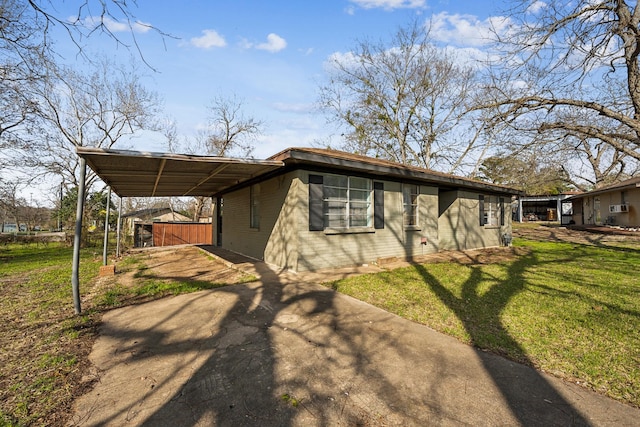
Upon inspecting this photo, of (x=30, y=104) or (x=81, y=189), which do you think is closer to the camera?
(x=81, y=189)

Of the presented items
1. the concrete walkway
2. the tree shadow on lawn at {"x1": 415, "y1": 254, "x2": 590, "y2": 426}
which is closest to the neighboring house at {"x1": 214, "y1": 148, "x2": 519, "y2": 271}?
the tree shadow on lawn at {"x1": 415, "y1": 254, "x2": 590, "y2": 426}

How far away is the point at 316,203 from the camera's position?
7.20 m

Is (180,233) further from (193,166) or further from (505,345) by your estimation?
(505,345)

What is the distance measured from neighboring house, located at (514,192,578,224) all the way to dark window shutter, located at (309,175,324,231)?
3469 cm

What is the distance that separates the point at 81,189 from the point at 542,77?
10.8 meters

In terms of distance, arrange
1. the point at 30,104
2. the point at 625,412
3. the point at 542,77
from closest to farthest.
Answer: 1. the point at 625,412
2. the point at 542,77
3. the point at 30,104

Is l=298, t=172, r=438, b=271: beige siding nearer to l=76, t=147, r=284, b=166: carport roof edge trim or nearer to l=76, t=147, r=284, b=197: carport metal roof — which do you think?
l=76, t=147, r=284, b=166: carport roof edge trim

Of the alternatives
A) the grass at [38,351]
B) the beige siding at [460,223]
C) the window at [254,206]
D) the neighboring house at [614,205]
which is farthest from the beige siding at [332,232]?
the neighboring house at [614,205]

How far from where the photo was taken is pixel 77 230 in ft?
14.4

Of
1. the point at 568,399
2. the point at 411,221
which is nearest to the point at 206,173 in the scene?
the point at 411,221

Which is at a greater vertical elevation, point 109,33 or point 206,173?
point 109,33

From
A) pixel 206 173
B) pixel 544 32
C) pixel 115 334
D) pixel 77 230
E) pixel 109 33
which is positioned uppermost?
pixel 544 32

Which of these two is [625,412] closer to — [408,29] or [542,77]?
[542,77]

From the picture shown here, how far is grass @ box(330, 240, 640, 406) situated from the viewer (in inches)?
116
